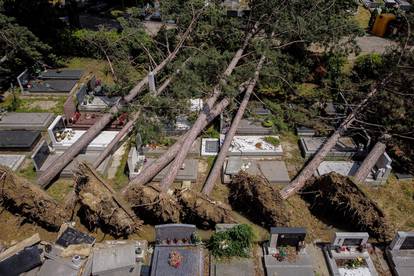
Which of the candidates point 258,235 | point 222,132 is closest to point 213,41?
point 222,132

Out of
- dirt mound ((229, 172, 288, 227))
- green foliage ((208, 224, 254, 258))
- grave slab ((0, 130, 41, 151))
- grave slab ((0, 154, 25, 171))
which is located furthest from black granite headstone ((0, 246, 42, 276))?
dirt mound ((229, 172, 288, 227))

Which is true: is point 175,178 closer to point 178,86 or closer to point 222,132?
point 222,132

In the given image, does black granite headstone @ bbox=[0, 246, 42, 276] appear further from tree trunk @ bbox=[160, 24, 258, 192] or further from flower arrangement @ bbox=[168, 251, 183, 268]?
tree trunk @ bbox=[160, 24, 258, 192]

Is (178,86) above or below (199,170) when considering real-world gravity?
above

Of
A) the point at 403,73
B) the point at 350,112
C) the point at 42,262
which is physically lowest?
the point at 42,262

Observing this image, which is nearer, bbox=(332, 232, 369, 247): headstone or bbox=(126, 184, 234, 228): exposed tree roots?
bbox=(332, 232, 369, 247): headstone

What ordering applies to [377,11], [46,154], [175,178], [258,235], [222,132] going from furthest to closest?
[377,11]
[222,132]
[46,154]
[175,178]
[258,235]

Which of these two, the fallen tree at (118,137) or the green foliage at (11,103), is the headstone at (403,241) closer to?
the fallen tree at (118,137)

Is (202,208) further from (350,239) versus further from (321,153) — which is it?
(321,153)
